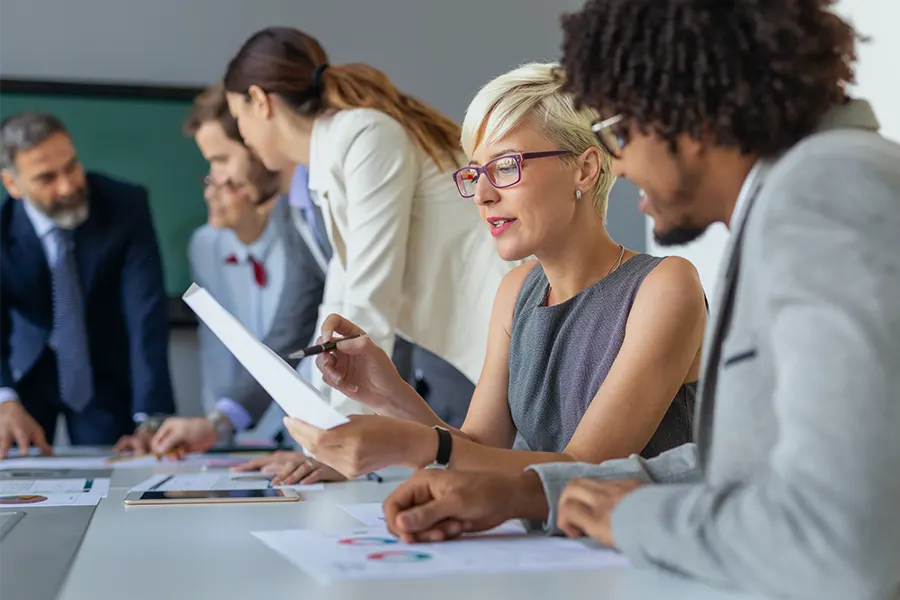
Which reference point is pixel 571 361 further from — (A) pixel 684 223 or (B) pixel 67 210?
(B) pixel 67 210

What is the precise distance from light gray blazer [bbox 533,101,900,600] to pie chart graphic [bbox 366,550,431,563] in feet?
0.61

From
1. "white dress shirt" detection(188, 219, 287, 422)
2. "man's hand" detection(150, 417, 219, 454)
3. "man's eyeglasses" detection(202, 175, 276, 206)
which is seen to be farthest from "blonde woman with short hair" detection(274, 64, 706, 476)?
"white dress shirt" detection(188, 219, 287, 422)

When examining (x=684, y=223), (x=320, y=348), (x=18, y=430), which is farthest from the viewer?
(x=18, y=430)

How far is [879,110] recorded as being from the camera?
85.1 inches

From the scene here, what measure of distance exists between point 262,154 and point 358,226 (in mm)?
416

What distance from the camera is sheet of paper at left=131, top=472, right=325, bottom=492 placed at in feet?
4.97

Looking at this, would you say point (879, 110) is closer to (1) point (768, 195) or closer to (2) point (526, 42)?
(1) point (768, 195)

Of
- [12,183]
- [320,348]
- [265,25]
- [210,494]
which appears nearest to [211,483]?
[210,494]

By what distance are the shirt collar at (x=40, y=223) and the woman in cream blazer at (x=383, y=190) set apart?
1.03 metres

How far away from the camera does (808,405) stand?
678 mm

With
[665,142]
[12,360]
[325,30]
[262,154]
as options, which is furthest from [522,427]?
[325,30]

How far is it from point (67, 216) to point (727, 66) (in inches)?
98.1

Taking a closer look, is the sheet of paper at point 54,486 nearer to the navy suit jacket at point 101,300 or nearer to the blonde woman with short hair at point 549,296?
the blonde woman with short hair at point 549,296

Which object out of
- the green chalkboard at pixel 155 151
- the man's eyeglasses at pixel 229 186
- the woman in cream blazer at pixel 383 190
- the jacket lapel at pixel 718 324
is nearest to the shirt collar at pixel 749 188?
the jacket lapel at pixel 718 324
